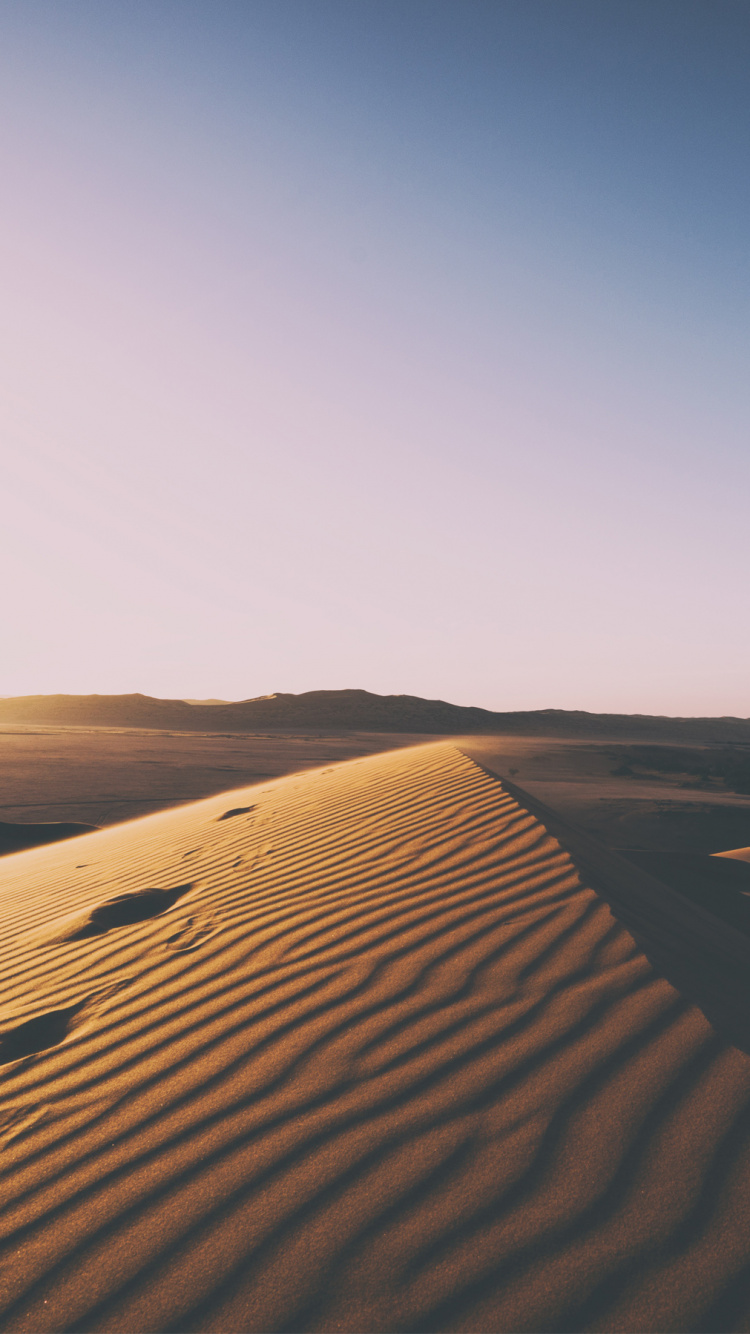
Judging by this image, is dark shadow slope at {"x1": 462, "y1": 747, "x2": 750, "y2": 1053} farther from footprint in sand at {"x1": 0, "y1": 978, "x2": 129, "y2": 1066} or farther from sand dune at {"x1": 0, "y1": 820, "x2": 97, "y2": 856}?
sand dune at {"x1": 0, "y1": 820, "x2": 97, "y2": 856}

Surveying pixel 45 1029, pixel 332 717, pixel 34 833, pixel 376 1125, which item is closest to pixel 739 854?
pixel 376 1125

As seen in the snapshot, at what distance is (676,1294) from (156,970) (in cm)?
235

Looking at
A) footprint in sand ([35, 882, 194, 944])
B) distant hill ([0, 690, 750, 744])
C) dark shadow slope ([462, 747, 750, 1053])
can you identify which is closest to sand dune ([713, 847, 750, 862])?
dark shadow slope ([462, 747, 750, 1053])

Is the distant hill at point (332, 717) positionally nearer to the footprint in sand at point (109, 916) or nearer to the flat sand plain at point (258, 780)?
the flat sand plain at point (258, 780)

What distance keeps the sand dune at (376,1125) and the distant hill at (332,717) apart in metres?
39.3

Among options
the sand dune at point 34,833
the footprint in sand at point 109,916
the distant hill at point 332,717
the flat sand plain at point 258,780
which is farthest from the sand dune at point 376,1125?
the distant hill at point 332,717

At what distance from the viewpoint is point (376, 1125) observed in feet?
6.16

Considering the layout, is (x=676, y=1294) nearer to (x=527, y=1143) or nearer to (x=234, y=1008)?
(x=527, y=1143)

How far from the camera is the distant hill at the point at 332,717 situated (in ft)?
148

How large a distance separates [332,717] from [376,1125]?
163 ft

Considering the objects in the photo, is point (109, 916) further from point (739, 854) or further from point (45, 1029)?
point (739, 854)

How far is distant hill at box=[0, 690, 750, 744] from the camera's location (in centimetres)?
4503

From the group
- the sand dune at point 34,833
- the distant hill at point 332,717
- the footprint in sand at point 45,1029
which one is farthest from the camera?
the distant hill at point 332,717

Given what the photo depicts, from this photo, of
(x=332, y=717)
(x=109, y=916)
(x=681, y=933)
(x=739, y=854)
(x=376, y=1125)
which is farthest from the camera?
(x=332, y=717)
